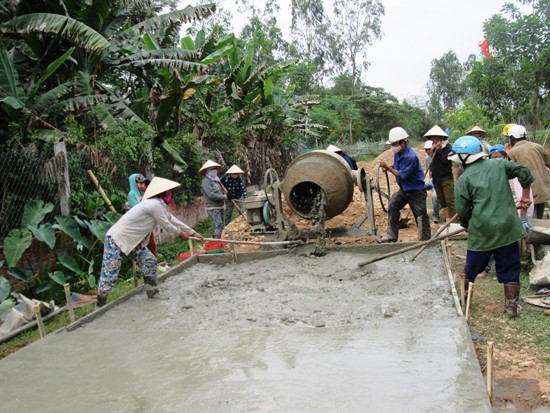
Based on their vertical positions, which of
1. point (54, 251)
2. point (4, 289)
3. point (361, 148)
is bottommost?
point (4, 289)

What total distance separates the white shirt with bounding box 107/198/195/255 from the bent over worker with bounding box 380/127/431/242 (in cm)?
324

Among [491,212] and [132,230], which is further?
[132,230]

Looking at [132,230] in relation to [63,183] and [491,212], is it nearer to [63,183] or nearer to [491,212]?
[63,183]

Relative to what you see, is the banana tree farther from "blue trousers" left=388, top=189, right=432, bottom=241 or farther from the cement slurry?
"blue trousers" left=388, top=189, right=432, bottom=241

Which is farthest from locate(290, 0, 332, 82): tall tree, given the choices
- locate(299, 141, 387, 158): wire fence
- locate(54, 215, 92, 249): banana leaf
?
locate(54, 215, 92, 249): banana leaf

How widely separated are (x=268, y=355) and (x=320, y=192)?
13.4ft

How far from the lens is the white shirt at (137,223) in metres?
5.58

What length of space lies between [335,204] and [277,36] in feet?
91.6

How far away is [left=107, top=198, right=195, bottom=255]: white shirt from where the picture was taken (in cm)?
558

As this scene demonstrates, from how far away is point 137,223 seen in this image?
223 inches

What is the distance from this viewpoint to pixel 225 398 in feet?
10.2

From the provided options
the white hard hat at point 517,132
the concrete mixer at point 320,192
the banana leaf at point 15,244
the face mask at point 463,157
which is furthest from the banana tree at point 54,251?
the white hard hat at point 517,132

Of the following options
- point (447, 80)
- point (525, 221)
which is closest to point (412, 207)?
point (525, 221)

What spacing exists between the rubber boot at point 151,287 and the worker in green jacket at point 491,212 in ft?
11.2
